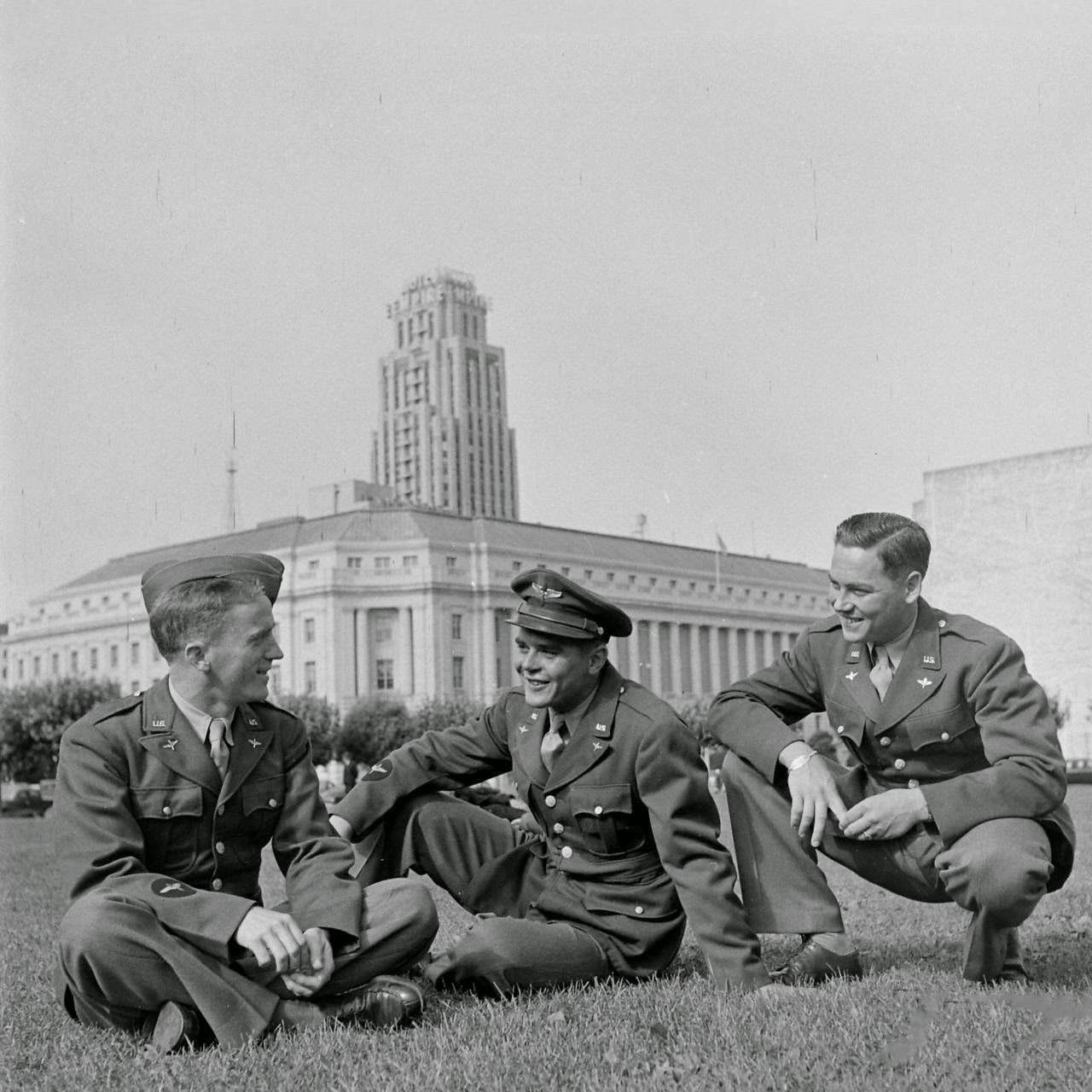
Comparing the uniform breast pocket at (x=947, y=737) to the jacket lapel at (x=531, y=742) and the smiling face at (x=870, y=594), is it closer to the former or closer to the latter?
the smiling face at (x=870, y=594)

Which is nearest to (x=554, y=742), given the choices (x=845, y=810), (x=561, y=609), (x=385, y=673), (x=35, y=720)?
(x=561, y=609)

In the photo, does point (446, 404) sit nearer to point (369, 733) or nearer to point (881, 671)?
point (369, 733)

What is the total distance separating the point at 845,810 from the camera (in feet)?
13.2

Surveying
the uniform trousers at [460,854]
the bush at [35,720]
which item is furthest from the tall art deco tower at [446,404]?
the uniform trousers at [460,854]

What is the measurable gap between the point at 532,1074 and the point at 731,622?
98376 millimetres

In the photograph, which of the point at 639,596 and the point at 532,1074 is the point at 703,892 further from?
the point at 639,596

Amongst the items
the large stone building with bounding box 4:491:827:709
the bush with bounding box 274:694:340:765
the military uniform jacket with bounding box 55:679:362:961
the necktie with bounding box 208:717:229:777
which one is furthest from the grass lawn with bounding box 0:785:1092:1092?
the large stone building with bounding box 4:491:827:709

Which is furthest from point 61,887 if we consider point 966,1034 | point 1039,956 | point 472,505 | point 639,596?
point 472,505

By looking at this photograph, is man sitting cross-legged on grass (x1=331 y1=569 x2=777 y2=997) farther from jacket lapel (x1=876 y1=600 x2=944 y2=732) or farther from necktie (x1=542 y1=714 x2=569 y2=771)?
jacket lapel (x1=876 y1=600 x2=944 y2=732)

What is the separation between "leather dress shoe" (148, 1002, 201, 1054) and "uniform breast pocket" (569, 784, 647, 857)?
51.3 inches

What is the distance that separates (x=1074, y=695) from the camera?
5203 cm

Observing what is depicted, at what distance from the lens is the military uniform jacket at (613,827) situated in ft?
13.1

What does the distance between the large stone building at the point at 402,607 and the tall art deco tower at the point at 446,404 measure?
47.3m

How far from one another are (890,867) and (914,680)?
A: 56cm
